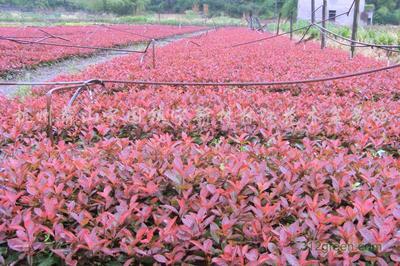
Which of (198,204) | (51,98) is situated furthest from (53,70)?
(198,204)

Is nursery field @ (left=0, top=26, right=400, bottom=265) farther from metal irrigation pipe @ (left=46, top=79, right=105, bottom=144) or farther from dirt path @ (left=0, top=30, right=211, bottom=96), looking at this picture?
dirt path @ (left=0, top=30, right=211, bottom=96)

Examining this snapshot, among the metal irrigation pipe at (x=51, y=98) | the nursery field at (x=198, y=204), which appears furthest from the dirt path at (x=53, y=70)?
the nursery field at (x=198, y=204)

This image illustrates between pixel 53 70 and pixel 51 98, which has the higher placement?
pixel 51 98

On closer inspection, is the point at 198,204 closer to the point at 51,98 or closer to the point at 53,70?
the point at 51,98

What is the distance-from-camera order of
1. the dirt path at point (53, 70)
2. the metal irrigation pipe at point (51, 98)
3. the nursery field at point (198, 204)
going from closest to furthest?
the nursery field at point (198, 204)
the metal irrigation pipe at point (51, 98)
the dirt path at point (53, 70)

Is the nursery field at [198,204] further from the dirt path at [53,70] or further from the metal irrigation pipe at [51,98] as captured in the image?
the dirt path at [53,70]

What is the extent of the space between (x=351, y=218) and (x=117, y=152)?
1.43 metres

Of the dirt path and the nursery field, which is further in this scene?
the dirt path

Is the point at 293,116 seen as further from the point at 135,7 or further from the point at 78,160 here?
the point at 135,7

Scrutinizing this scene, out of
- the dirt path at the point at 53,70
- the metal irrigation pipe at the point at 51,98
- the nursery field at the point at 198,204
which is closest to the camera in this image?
the nursery field at the point at 198,204

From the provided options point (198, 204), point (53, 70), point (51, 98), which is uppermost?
point (51, 98)

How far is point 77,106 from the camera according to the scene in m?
4.19

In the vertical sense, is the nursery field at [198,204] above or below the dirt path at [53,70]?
above

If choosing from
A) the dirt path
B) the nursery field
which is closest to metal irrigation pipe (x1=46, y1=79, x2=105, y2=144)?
the nursery field
